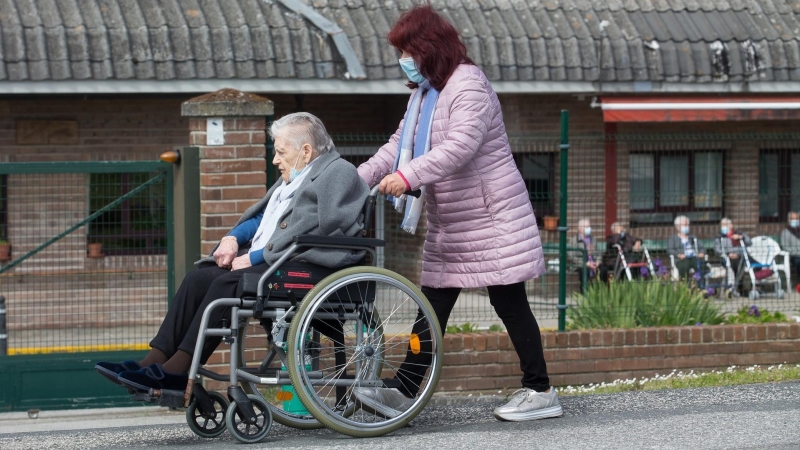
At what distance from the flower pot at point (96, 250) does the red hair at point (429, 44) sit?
3203mm

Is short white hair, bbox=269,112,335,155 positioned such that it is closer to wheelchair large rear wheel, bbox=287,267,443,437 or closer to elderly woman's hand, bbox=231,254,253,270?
elderly woman's hand, bbox=231,254,253,270

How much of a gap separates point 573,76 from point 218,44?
4012 millimetres

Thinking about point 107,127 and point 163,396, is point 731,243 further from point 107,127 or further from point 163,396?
point 107,127

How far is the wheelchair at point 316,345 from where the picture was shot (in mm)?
5418

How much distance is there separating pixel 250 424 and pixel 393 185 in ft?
3.91

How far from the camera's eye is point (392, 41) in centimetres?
593

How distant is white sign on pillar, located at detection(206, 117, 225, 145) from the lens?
306 inches

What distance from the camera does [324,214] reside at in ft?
18.3

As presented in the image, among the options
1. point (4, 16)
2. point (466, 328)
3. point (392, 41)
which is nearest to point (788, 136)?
point (466, 328)

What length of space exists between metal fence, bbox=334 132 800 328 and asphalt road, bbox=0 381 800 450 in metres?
1.80

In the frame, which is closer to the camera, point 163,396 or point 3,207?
point 163,396

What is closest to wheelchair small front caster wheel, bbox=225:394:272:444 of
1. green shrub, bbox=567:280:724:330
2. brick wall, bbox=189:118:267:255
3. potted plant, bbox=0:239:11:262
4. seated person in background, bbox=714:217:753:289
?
brick wall, bbox=189:118:267:255

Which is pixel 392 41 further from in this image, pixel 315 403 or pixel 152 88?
pixel 152 88

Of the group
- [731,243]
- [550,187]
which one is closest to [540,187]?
[550,187]
